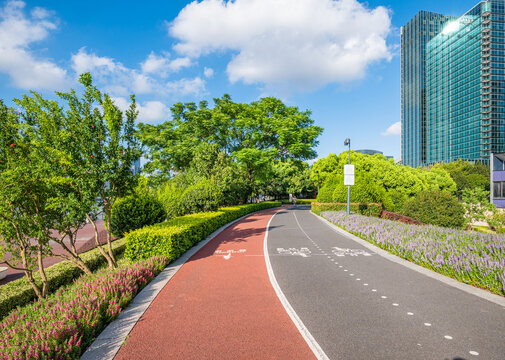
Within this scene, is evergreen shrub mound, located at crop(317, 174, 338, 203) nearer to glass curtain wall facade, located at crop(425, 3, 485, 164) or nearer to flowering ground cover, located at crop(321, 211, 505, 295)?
flowering ground cover, located at crop(321, 211, 505, 295)

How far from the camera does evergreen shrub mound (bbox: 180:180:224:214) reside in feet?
56.1

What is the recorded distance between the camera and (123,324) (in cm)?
459

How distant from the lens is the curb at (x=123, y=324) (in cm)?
377

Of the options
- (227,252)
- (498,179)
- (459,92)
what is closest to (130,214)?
(227,252)

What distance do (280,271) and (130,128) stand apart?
6348 millimetres

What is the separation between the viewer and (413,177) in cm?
3083

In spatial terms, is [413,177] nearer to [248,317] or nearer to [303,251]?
[303,251]

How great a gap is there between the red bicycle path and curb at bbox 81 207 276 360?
0.11m

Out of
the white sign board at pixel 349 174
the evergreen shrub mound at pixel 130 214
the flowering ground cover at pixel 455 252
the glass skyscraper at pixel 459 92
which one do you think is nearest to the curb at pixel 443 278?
the flowering ground cover at pixel 455 252

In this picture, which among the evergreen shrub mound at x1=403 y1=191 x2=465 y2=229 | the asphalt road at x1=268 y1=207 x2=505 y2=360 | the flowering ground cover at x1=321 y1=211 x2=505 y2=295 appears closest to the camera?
the asphalt road at x1=268 y1=207 x2=505 y2=360

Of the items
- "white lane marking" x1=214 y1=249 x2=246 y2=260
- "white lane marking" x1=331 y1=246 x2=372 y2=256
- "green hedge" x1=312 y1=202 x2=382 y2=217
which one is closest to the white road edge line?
"white lane marking" x1=214 y1=249 x2=246 y2=260

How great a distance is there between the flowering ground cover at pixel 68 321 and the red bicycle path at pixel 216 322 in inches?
23.7

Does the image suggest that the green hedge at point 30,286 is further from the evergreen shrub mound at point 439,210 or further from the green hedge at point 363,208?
the evergreen shrub mound at point 439,210

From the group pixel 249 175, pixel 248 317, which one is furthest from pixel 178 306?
pixel 249 175
